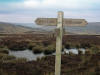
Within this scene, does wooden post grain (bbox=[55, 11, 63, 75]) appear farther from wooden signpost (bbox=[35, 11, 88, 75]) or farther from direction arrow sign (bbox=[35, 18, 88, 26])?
direction arrow sign (bbox=[35, 18, 88, 26])

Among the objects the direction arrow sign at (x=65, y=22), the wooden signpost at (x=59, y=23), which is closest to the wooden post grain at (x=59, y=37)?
the wooden signpost at (x=59, y=23)

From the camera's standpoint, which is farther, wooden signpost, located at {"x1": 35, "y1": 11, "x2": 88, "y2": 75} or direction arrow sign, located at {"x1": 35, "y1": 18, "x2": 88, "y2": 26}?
direction arrow sign, located at {"x1": 35, "y1": 18, "x2": 88, "y2": 26}

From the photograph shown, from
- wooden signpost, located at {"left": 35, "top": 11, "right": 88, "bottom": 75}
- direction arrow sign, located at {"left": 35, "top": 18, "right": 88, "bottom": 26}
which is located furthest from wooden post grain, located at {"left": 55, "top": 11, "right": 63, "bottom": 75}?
direction arrow sign, located at {"left": 35, "top": 18, "right": 88, "bottom": 26}

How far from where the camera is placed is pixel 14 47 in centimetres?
2331

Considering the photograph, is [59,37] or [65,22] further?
[65,22]

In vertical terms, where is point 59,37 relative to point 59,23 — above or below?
below

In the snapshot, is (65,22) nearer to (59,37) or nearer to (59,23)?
(59,23)

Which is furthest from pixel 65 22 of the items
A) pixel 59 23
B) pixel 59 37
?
pixel 59 37

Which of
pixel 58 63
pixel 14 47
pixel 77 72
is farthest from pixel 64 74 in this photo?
pixel 14 47

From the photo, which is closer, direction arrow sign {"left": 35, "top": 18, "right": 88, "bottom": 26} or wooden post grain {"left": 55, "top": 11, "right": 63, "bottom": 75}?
wooden post grain {"left": 55, "top": 11, "right": 63, "bottom": 75}

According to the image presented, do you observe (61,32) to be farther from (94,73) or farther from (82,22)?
(94,73)

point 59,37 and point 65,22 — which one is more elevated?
point 65,22

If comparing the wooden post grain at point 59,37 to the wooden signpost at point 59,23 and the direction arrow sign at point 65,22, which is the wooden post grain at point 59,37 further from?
the direction arrow sign at point 65,22

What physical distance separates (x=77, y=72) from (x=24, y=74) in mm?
2080
